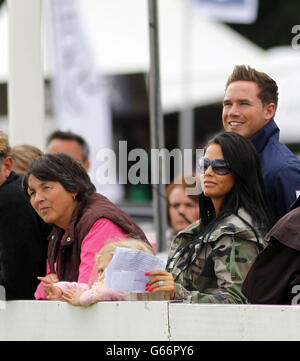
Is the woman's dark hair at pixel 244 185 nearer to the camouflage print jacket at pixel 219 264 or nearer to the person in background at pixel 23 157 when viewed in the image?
the camouflage print jacket at pixel 219 264

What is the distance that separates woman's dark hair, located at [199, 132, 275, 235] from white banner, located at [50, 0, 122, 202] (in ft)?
17.6

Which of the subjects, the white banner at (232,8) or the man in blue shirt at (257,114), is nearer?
the man in blue shirt at (257,114)

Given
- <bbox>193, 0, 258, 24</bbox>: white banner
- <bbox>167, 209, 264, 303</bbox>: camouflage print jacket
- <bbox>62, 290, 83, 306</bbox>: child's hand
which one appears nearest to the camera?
<bbox>167, 209, 264, 303</bbox>: camouflage print jacket

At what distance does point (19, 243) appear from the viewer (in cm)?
340

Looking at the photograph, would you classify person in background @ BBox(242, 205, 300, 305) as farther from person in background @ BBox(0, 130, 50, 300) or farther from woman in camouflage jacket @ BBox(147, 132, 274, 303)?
person in background @ BBox(0, 130, 50, 300)

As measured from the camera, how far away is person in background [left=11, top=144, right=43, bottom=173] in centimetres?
441

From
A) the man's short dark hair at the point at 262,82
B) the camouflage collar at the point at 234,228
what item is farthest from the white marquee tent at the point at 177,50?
the camouflage collar at the point at 234,228

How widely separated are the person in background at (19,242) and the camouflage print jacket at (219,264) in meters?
0.74

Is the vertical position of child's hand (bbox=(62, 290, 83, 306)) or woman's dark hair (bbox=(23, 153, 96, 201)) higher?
woman's dark hair (bbox=(23, 153, 96, 201))

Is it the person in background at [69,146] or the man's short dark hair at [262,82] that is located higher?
the man's short dark hair at [262,82]

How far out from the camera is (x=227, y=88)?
3.54 m

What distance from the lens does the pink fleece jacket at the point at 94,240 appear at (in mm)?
3037

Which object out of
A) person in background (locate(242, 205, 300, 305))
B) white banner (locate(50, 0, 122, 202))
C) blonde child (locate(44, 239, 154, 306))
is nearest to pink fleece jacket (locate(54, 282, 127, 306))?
blonde child (locate(44, 239, 154, 306))
